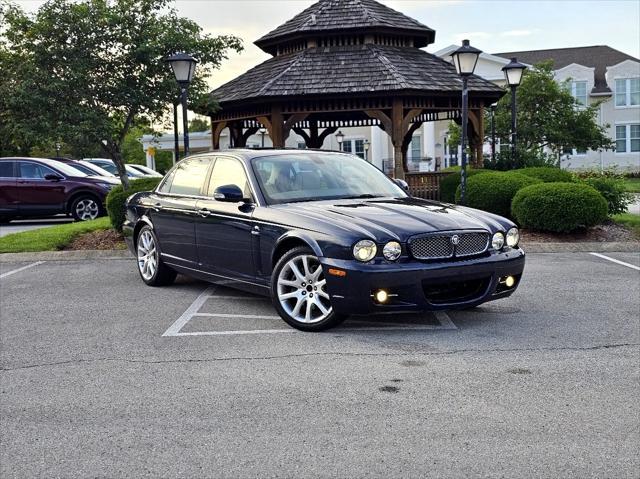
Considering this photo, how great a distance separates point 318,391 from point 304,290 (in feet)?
5.95

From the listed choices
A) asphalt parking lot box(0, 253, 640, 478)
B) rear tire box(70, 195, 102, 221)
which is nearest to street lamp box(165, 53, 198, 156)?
rear tire box(70, 195, 102, 221)

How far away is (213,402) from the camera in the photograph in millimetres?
4797

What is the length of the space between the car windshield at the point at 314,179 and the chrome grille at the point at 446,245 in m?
1.36

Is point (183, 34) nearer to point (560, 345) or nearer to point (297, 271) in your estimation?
point (297, 271)

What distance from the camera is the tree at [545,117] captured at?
123 ft

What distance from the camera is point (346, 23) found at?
22.1 metres

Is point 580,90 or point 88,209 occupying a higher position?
point 580,90

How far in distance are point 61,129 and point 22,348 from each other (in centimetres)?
1135

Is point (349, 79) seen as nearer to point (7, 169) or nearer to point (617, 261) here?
point (7, 169)

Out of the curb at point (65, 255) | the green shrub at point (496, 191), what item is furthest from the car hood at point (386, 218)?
the green shrub at point (496, 191)

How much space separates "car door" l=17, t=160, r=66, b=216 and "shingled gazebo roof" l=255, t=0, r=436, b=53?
7.65 m

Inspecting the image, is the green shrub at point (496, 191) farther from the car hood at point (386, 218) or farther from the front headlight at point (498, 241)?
the front headlight at point (498, 241)

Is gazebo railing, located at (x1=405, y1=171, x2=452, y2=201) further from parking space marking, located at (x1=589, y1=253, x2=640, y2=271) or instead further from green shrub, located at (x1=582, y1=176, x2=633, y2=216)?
parking space marking, located at (x1=589, y1=253, x2=640, y2=271)

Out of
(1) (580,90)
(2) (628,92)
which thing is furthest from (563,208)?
(2) (628,92)
